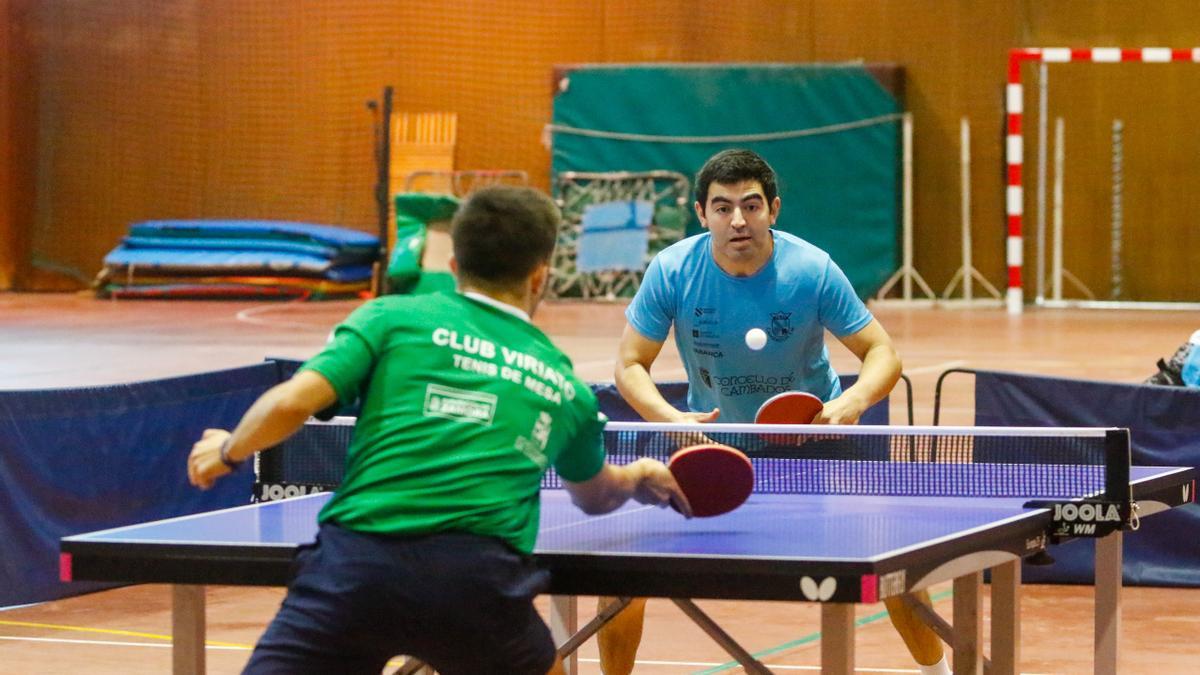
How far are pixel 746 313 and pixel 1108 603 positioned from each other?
1.43 metres

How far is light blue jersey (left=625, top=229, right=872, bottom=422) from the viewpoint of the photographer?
5.23 meters

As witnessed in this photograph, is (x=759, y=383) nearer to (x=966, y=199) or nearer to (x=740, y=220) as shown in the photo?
(x=740, y=220)

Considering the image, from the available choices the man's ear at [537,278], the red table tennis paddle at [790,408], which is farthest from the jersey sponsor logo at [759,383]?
the man's ear at [537,278]

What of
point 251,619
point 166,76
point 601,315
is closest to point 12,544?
point 251,619

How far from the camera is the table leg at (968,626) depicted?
3877 millimetres

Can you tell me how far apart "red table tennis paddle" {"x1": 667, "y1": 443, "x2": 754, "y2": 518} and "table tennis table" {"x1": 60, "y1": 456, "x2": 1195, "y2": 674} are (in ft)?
0.21

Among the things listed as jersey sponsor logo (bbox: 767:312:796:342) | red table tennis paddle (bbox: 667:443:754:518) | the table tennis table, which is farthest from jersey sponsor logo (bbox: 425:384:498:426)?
jersey sponsor logo (bbox: 767:312:796:342)

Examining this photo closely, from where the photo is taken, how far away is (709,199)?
5.18 m

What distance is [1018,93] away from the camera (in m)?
16.4

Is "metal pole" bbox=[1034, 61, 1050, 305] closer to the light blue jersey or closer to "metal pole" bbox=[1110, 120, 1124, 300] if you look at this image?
"metal pole" bbox=[1110, 120, 1124, 300]

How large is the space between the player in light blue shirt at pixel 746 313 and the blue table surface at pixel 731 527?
1143 millimetres

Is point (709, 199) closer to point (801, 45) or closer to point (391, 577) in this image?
point (391, 577)

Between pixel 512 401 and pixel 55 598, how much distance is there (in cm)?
412

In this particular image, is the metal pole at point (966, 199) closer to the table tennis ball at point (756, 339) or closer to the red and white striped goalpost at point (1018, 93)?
the red and white striped goalpost at point (1018, 93)
